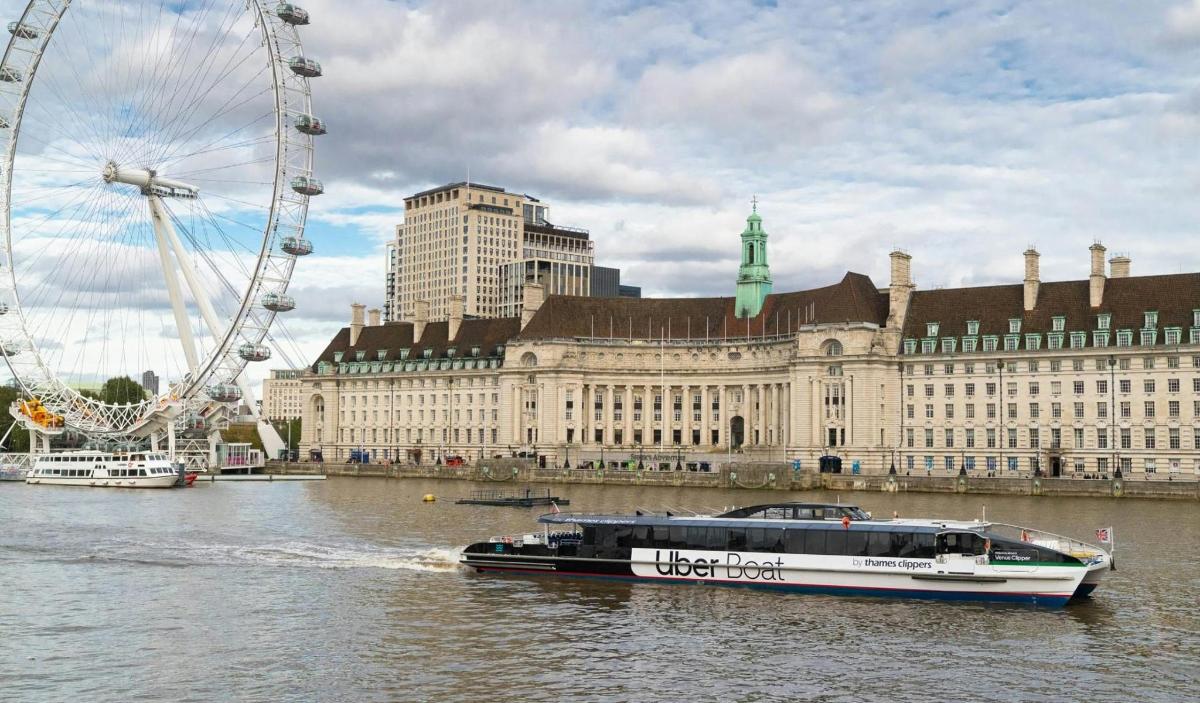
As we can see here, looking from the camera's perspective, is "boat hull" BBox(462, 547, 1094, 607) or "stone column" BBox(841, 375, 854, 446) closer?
"boat hull" BBox(462, 547, 1094, 607)

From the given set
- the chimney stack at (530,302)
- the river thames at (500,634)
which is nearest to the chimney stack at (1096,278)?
the river thames at (500,634)

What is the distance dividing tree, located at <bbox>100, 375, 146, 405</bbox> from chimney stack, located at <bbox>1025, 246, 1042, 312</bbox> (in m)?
107

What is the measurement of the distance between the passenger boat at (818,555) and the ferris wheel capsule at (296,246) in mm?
51432

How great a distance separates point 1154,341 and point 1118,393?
5.22m

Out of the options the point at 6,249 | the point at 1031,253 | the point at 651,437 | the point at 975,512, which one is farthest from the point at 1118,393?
the point at 6,249

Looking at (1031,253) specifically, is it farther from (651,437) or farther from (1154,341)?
(651,437)

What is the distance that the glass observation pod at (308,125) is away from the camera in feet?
304

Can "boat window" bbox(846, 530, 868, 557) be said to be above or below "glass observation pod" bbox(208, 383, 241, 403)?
below

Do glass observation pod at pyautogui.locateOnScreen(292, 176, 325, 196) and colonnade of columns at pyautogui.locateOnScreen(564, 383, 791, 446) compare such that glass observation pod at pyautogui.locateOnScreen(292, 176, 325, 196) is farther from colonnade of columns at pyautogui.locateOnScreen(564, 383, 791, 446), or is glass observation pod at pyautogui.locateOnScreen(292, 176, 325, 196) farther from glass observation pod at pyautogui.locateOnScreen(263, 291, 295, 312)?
colonnade of columns at pyautogui.locateOnScreen(564, 383, 791, 446)

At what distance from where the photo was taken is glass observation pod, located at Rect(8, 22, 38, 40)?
92.6 m

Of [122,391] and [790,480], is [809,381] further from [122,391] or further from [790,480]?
[122,391]

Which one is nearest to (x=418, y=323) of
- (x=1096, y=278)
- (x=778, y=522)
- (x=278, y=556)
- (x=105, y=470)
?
(x=105, y=470)

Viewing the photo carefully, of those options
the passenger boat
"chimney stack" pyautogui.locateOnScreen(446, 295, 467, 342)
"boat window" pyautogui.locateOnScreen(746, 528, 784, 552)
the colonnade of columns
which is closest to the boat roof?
the passenger boat

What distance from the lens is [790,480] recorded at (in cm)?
10619
